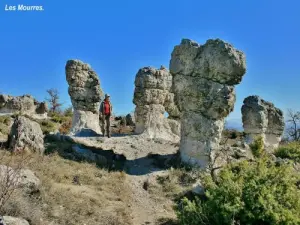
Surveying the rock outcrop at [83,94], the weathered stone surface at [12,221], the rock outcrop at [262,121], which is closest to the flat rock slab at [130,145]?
the rock outcrop at [83,94]

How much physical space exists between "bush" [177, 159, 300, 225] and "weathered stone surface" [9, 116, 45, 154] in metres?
6.91

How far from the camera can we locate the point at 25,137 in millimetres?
13672

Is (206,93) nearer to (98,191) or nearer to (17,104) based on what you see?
(98,191)

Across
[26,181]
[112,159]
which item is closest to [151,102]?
[112,159]

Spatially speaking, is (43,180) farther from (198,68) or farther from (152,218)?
(198,68)

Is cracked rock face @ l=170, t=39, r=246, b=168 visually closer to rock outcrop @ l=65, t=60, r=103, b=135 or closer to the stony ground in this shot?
the stony ground

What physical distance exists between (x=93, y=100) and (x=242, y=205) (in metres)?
14.0

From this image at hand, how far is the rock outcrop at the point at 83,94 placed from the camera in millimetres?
20547

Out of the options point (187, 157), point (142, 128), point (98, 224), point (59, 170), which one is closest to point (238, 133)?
point (142, 128)

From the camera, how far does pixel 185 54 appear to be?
15484mm

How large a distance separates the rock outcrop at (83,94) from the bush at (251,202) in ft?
42.0

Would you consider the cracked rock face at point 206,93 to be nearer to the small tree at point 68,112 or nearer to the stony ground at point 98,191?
the stony ground at point 98,191

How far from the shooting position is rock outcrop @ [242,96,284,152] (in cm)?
2448

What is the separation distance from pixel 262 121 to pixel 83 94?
34.9ft
